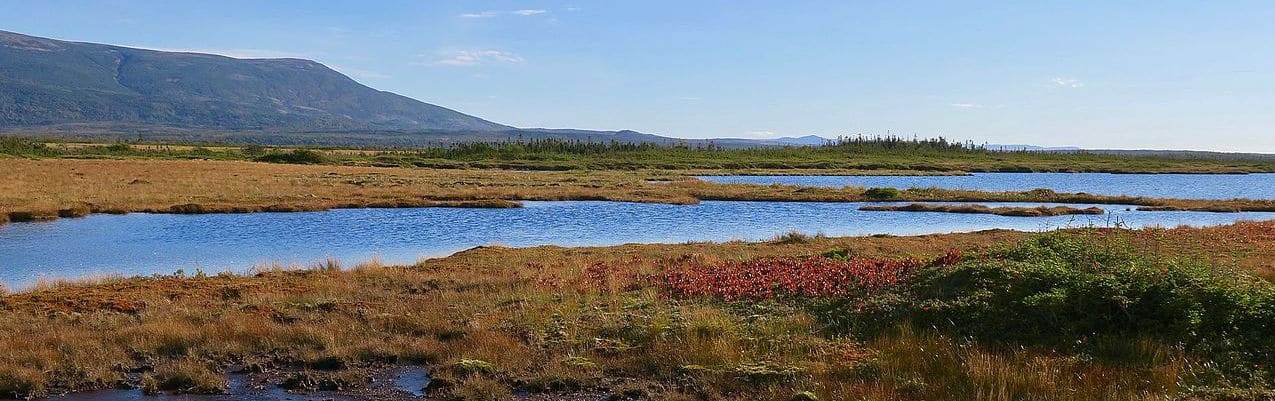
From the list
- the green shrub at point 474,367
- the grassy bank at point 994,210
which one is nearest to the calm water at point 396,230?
the grassy bank at point 994,210

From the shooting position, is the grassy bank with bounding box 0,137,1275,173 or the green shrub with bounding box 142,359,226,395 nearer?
the green shrub with bounding box 142,359,226,395

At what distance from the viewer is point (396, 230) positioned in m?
34.3

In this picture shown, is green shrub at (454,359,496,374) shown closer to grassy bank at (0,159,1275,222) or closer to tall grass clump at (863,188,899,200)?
grassy bank at (0,159,1275,222)

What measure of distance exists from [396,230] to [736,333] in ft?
82.2

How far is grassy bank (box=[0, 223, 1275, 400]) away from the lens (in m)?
9.68

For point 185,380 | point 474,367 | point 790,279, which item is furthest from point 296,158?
point 474,367

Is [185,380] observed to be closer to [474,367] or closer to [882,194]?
[474,367]

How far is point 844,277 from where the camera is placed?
1518 cm

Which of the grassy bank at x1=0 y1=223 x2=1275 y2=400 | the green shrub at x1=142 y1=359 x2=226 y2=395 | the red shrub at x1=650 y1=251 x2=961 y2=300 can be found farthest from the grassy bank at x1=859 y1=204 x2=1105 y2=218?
the green shrub at x1=142 y1=359 x2=226 y2=395

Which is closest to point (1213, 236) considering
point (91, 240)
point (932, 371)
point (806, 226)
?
point (806, 226)

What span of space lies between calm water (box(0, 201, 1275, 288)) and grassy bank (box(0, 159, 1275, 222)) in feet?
8.27

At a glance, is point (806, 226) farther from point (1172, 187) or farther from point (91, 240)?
point (1172, 187)

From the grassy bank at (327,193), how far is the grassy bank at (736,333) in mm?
27441

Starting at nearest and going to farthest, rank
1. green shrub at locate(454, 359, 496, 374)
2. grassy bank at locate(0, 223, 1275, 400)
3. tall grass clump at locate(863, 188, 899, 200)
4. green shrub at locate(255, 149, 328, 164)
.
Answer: grassy bank at locate(0, 223, 1275, 400)
green shrub at locate(454, 359, 496, 374)
tall grass clump at locate(863, 188, 899, 200)
green shrub at locate(255, 149, 328, 164)
